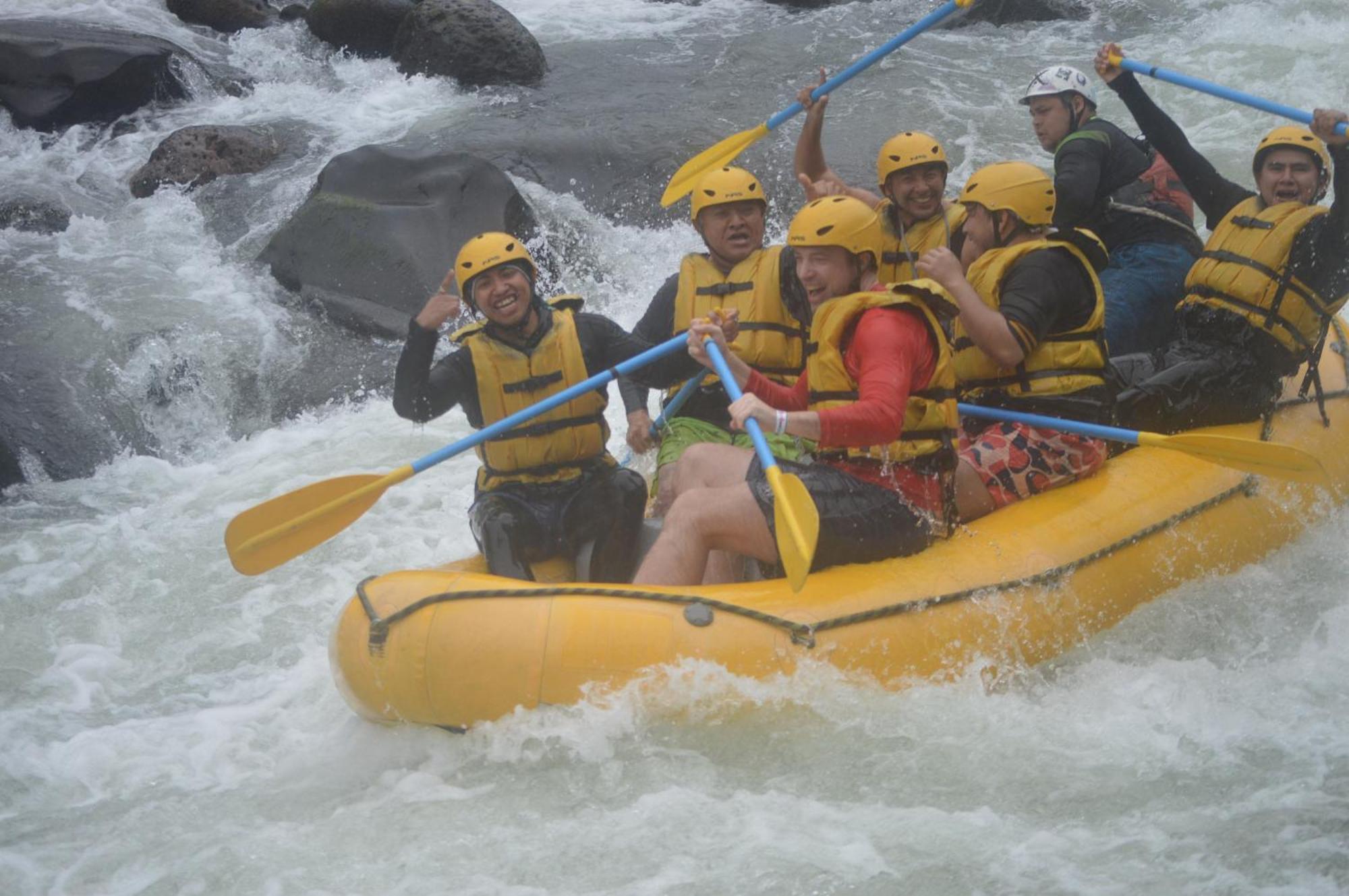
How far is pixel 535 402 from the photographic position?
4250 mm

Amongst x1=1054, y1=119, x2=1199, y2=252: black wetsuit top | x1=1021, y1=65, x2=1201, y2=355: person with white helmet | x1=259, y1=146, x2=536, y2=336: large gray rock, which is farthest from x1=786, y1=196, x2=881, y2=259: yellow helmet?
x1=259, y1=146, x2=536, y2=336: large gray rock

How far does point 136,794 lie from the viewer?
13.4 feet

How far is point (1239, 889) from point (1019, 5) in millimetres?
10687

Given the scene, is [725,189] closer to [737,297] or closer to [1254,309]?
[737,297]

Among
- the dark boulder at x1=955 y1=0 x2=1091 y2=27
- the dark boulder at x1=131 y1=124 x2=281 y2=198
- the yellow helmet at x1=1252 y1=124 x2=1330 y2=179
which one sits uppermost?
Answer: the dark boulder at x1=955 y1=0 x2=1091 y2=27

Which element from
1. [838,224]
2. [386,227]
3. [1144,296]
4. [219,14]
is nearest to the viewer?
[838,224]

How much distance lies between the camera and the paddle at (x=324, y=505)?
4.09m

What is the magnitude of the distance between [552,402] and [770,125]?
1.88 metres

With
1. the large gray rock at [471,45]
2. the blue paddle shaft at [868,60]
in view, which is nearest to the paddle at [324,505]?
the blue paddle shaft at [868,60]

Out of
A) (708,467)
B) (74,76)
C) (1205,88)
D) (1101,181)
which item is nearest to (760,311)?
(708,467)

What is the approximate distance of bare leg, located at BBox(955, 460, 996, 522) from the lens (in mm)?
4133

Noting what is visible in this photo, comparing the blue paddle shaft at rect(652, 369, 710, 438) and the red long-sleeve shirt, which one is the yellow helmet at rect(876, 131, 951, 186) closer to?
the blue paddle shaft at rect(652, 369, 710, 438)

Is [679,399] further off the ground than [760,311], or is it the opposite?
A: [760,311]

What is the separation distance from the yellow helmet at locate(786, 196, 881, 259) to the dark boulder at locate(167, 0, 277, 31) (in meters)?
10.2
